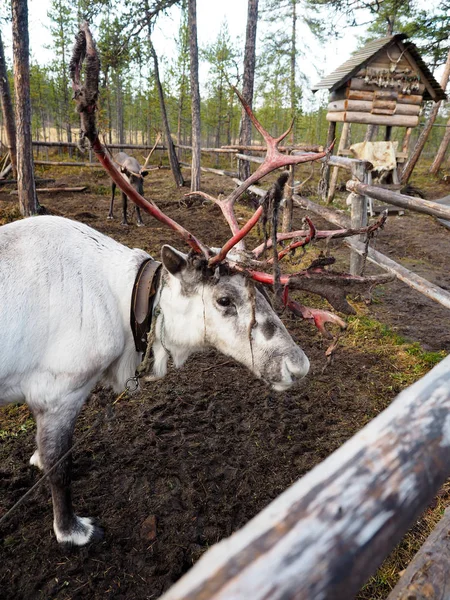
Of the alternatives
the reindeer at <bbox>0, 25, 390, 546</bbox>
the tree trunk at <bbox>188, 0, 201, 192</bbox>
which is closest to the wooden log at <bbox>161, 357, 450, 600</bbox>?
the reindeer at <bbox>0, 25, 390, 546</bbox>

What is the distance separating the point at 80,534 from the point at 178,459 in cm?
81

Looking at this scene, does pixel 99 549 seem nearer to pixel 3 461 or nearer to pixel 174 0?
pixel 3 461

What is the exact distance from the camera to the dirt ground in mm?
A: 2129

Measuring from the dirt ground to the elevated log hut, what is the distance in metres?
7.82

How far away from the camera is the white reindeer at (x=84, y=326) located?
6.93 ft

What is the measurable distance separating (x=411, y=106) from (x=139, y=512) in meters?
11.8

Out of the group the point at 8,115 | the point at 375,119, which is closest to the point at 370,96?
the point at 375,119

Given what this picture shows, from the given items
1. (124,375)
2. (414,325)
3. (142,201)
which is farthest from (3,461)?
(414,325)

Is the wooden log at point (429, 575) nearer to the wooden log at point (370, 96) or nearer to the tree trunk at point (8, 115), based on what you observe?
the wooden log at point (370, 96)

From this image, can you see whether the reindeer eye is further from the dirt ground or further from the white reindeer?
the dirt ground

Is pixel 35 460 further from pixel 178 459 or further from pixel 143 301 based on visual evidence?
pixel 143 301

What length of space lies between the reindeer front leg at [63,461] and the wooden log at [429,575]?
66.9 inches

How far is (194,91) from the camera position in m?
10.9

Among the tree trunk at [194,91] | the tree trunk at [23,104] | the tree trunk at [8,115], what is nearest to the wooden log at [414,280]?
the tree trunk at [23,104]
